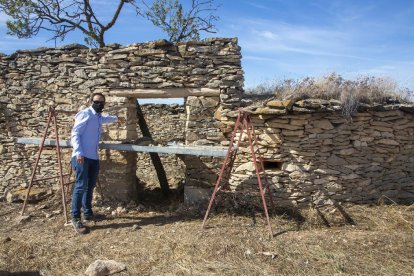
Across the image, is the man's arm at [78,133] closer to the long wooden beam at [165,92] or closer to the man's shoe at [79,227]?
the man's shoe at [79,227]

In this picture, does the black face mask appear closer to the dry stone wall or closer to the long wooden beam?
the long wooden beam

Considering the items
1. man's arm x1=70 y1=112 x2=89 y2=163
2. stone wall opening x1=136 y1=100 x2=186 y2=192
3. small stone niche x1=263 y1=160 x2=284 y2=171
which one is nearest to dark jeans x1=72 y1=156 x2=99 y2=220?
man's arm x1=70 y1=112 x2=89 y2=163

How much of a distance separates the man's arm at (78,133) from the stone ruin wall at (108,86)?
1084 millimetres

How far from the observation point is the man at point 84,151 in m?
4.60

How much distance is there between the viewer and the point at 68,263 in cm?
379

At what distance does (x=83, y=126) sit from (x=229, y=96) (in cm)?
226

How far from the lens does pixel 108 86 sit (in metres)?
5.72

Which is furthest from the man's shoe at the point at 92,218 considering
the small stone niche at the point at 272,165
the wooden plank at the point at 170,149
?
the small stone niche at the point at 272,165

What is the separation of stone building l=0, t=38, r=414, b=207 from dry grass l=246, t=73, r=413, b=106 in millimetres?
219

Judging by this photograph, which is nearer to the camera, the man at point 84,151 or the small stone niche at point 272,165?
the man at point 84,151

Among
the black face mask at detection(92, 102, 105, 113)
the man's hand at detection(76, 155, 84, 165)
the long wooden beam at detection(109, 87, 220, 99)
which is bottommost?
the man's hand at detection(76, 155, 84, 165)

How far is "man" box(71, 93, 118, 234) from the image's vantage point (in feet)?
15.1

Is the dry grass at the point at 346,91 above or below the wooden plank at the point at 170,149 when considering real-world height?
above

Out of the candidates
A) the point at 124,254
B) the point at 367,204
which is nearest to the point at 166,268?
the point at 124,254
